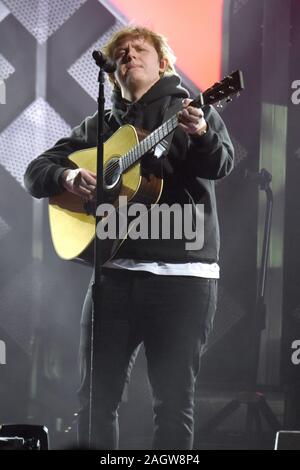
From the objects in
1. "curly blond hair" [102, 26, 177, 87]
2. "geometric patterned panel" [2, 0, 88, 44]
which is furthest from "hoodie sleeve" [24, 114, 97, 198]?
"geometric patterned panel" [2, 0, 88, 44]

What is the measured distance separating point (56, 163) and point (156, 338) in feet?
3.16

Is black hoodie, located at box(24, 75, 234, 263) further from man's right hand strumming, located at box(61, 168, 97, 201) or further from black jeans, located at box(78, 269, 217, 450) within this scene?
man's right hand strumming, located at box(61, 168, 97, 201)

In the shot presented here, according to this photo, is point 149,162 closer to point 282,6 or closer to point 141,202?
point 141,202

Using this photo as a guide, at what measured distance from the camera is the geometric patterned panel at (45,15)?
13.1ft

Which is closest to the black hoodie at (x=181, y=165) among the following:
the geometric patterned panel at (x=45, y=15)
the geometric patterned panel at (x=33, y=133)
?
the geometric patterned panel at (x=33, y=133)

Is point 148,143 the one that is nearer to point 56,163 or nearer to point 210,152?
point 210,152

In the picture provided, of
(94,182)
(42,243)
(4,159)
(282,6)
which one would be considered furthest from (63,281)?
(282,6)

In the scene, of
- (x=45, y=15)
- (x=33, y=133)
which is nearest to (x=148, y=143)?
(x=33, y=133)

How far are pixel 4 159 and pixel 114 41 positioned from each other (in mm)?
1087

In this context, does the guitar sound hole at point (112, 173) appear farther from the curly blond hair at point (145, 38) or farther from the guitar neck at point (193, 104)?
the curly blond hair at point (145, 38)

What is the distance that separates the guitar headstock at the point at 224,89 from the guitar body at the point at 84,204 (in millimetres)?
396

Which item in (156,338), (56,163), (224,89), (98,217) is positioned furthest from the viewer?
(56,163)

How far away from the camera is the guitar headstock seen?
2.69 meters

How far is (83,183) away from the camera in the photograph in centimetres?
318
